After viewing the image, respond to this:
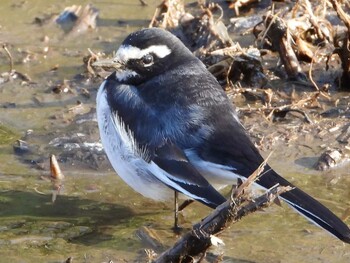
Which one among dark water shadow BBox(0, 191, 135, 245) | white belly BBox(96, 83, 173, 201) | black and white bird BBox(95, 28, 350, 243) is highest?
black and white bird BBox(95, 28, 350, 243)

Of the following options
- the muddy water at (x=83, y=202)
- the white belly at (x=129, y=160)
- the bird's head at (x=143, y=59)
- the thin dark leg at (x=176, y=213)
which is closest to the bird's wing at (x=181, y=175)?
the white belly at (x=129, y=160)

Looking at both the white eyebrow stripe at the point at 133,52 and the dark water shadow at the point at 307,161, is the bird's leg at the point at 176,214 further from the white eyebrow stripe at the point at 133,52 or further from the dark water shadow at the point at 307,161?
the dark water shadow at the point at 307,161

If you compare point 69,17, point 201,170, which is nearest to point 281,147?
point 201,170

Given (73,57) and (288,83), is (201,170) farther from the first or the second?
(73,57)

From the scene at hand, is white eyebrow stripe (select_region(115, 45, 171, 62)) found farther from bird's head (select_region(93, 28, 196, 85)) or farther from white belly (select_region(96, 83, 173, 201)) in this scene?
white belly (select_region(96, 83, 173, 201))

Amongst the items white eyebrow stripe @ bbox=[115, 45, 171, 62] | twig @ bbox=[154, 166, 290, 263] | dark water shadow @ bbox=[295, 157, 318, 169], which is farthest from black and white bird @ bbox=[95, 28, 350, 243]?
dark water shadow @ bbox=[295, 157, 318, 169]

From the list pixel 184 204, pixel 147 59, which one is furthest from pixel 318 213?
pixel 147 59

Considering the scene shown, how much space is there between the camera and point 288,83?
8586mm

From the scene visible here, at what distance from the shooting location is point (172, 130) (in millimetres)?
6348

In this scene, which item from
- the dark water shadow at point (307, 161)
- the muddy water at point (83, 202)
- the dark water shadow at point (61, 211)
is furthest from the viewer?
the dark water shadow at point (307, 161)

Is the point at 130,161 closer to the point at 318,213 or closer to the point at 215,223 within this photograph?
the point at 318,213

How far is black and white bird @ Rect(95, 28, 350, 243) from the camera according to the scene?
5.98 meters

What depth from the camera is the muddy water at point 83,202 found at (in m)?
6.20

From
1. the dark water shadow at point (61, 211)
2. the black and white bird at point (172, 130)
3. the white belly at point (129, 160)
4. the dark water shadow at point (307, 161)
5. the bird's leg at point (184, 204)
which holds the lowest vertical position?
the dark water shadow at point (61, 211)
